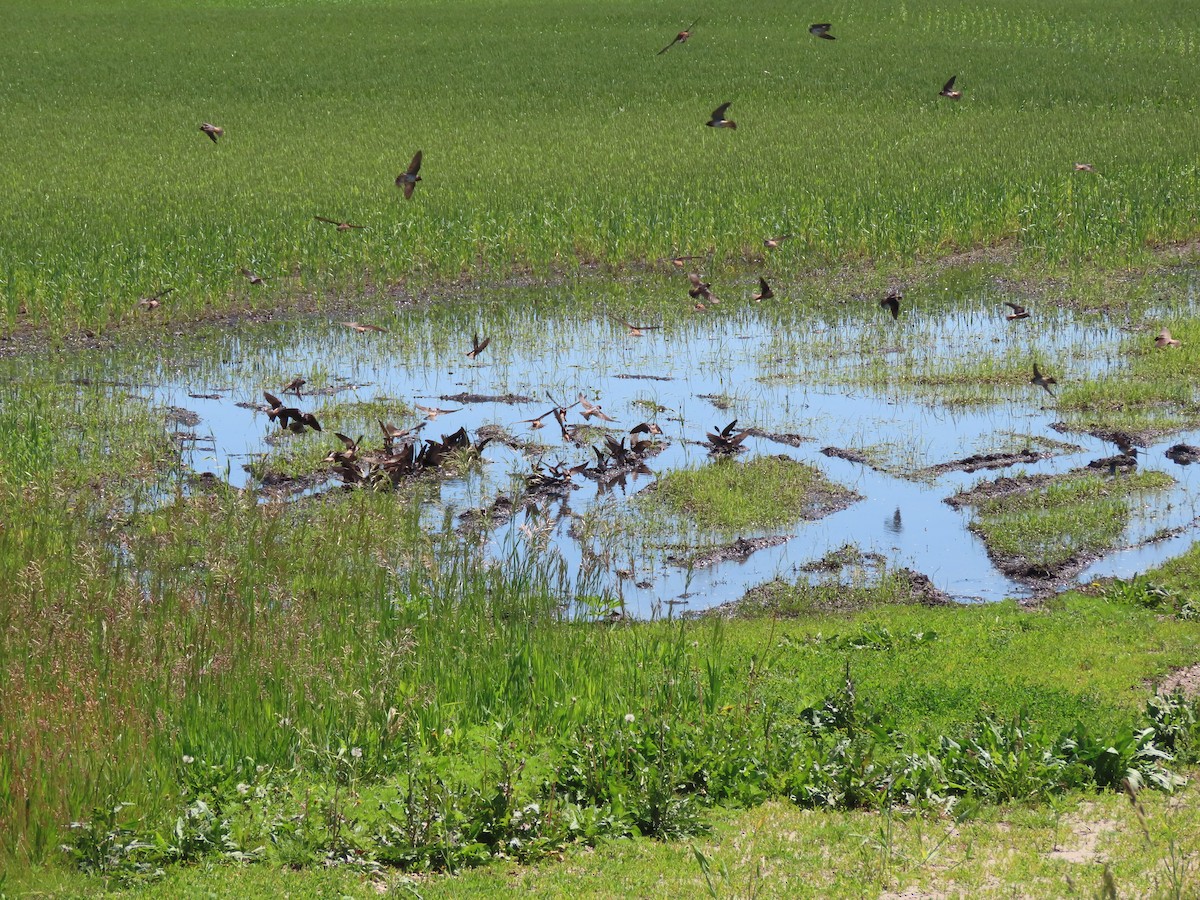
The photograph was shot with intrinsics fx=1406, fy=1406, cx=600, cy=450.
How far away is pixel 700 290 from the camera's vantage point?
14844 millimetres

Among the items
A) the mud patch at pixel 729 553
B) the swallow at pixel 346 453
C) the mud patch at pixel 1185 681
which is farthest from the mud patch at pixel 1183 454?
the swallow at pixel 346 453

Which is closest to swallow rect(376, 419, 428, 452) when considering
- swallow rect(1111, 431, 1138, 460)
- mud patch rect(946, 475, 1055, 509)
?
mud patch rect(946, 475, 1055, 509)

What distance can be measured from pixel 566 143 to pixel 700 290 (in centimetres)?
1605

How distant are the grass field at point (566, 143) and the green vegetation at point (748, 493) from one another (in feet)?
A: 27.5

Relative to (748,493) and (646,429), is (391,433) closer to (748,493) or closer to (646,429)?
(646,429)

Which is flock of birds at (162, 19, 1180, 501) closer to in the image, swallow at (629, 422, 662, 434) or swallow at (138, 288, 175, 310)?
swallow at (629, 422, 662, 434)

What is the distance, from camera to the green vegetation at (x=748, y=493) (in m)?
10.8

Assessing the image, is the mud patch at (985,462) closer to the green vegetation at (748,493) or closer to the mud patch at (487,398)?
the green vegetation at (748,493)

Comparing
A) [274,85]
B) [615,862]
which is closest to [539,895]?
[615,862]

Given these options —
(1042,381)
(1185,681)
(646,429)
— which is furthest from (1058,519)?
(646,429)

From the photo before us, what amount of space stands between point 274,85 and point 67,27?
18.3 metres

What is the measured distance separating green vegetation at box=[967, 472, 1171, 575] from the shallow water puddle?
0.51 feet

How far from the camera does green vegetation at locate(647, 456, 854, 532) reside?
35.5 feet

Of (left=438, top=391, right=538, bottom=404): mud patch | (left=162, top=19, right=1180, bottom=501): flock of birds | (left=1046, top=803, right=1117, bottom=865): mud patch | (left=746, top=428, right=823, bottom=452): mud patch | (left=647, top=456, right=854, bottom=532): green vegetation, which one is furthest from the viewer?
(left=438, top=391, right=538, bottom=404): mud patch
